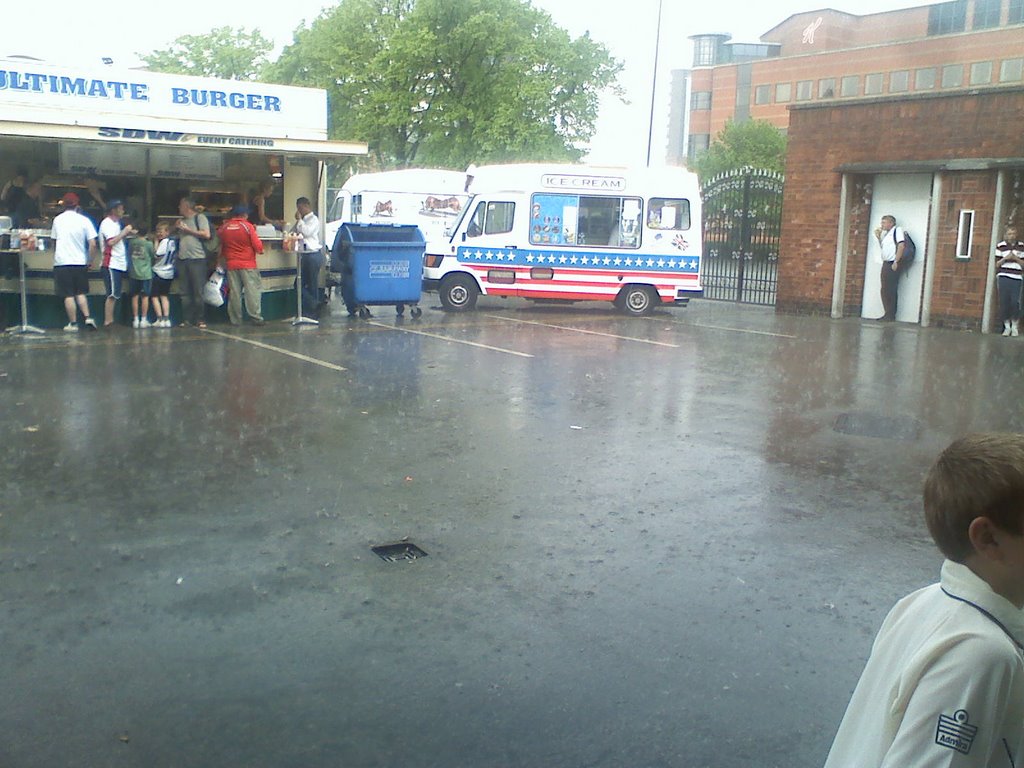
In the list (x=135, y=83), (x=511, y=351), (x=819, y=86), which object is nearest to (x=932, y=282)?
(x=511, y=351)

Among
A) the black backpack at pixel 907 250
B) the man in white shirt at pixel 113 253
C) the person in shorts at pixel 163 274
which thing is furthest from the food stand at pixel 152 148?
the black backpack at pixel 907 250

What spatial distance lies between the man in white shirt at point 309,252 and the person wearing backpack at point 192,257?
1716 mm

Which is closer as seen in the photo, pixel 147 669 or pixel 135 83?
pixel 147 669

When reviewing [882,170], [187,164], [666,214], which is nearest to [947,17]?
[882,170]

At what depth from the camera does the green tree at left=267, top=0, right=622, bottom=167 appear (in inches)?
1489

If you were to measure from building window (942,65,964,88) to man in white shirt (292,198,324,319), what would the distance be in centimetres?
7307

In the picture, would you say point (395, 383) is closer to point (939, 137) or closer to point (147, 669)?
point (147, 669)

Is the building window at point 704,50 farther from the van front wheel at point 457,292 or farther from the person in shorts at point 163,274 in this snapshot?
the person in shorts at point 163,274

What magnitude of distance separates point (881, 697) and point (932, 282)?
18.5 m

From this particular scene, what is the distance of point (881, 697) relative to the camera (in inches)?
78.0

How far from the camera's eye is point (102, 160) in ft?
56.7

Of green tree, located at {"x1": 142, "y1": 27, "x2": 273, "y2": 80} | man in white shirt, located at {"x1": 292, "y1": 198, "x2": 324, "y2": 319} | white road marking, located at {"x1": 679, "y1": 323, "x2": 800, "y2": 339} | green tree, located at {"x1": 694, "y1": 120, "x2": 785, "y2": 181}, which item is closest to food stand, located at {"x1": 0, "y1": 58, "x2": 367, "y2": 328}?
man in white shirt, located at {"x1": 292, "y1": 198, "x2": 324, "y2": 319}

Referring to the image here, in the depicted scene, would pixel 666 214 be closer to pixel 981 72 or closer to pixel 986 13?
pixel 981 72

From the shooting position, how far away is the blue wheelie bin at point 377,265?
57.3 feet
